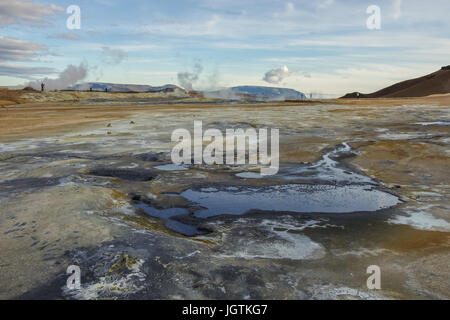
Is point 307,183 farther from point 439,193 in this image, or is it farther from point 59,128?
point 59,128

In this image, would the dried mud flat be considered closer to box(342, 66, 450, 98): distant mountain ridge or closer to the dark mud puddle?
the dark mud puddle

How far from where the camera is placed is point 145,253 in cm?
338

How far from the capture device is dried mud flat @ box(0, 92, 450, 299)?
2863 mm

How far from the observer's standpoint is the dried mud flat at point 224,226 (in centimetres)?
286

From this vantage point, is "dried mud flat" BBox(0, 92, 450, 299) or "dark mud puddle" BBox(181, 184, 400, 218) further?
"dark mud puddle" BBox(181, 184, 400, 218)

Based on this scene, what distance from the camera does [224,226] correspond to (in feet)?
14.1

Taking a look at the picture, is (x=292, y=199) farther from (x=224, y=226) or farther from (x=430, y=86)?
(x=430, y=86)

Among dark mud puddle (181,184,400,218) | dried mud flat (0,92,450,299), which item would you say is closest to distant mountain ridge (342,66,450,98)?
dried mud flat (0,92,450,299)

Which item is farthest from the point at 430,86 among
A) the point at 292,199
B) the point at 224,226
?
the point at 224,226

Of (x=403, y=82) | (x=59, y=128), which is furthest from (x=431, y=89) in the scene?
(x=59, y=128)

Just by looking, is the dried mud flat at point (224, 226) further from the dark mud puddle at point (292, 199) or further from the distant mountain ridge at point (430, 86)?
the distant mountain ridge at point (430, 86)

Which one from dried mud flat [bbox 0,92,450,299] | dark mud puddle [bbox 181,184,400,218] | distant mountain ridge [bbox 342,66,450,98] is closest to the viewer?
dried mud flat [bbox 0,92,450,299]

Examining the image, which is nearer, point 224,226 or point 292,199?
point 224,226

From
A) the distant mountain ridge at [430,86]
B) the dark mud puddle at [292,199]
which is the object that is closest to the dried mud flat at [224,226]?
the dark mud puddle at [292,199]
